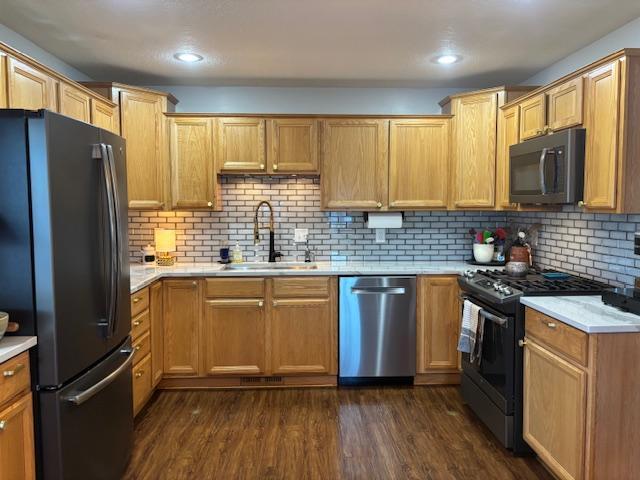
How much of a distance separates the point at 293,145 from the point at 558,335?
2.48m

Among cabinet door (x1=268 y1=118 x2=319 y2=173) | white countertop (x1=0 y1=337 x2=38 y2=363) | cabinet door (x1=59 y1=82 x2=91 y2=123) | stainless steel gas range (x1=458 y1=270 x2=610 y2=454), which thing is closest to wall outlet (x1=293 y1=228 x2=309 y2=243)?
cabinet door (x1=268 y1=118 x2=319 y2=173)

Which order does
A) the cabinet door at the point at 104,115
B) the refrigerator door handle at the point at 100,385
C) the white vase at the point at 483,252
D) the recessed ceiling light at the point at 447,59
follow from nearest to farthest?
the refrigerator door handle at the point at 100,385, the cabinet door at the point at 104,115, the recessed ceiling light at the point at 447,59, the white vase at the point at 483,252

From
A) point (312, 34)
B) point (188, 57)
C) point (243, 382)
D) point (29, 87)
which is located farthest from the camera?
point (243, 382)

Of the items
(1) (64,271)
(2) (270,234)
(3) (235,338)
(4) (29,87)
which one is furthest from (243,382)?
(4) (29,87)

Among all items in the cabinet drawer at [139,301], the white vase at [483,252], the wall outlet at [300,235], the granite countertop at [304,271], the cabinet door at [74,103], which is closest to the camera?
the cabinet door at [74,103]

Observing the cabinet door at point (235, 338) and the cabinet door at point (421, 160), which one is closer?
the cabinet door at point (235, 338)

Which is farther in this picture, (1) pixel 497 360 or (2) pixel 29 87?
(1) pixel 497 360

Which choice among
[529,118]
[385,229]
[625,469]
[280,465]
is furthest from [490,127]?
[280,465]

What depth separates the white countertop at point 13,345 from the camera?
1.70 meters

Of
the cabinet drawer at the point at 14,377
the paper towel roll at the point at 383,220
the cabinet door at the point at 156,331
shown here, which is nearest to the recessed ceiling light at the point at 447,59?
the paper towel roll at the point at 383,220

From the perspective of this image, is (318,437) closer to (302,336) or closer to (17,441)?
(302,336)

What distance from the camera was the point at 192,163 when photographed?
3.90 meters

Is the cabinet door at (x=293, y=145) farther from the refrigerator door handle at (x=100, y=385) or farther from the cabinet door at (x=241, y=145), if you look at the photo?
the refrigerator door handle at (x=100, y=385)

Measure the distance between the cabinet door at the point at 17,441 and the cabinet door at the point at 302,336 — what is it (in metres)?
2.03
